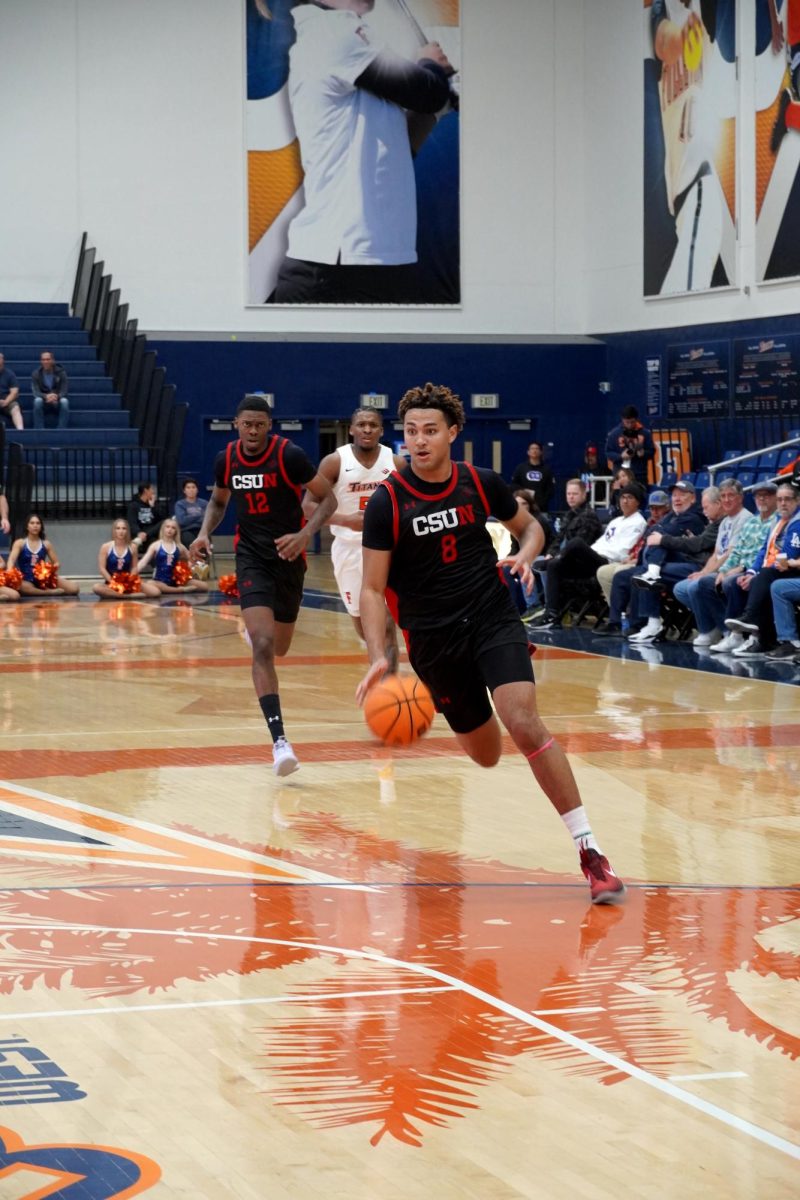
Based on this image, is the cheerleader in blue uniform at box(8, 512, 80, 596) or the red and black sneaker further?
the cheerleader in blue uniform at box(8, 512, 80, 596)

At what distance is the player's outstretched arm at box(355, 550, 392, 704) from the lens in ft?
21.7

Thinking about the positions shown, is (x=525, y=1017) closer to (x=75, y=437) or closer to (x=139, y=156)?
(x=75, y=437)

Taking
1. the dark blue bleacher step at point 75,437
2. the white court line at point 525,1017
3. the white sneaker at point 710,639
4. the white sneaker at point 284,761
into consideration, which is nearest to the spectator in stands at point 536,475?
the dark blue bleacher step at point 75,437

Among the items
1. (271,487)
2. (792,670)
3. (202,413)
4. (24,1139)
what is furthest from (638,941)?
(202,413)

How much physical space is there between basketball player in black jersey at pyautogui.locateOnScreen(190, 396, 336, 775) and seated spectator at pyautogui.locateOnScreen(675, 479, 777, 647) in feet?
21.6

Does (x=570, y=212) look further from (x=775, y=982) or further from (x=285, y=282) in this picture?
(x=775, y=982)

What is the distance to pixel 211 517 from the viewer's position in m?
10.4

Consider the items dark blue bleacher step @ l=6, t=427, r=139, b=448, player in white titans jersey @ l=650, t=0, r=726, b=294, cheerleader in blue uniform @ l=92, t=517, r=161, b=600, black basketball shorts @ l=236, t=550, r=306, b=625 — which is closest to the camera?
black basketball shorts @ l=236, t=550, r=306, b=625

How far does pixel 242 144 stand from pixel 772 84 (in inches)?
389

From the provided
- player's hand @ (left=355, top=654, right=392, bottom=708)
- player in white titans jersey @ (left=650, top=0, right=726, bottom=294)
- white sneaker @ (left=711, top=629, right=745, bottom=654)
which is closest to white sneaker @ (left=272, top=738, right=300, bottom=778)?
player's hand @ (left=355, top=654, right=392, bottom=708)

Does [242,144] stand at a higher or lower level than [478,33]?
lower

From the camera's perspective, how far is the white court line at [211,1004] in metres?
5.23

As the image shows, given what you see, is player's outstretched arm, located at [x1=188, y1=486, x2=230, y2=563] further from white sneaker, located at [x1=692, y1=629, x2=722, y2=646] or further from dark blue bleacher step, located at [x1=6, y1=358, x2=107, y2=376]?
dark blue bleacher step, located at [x1=6, y1=358, x2=107, y2=376]

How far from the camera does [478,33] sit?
107 ft
